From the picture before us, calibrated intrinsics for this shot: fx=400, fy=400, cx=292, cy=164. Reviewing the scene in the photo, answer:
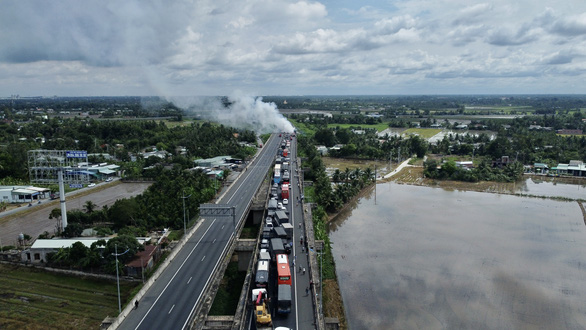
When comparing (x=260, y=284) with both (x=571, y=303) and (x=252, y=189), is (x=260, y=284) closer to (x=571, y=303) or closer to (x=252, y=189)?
(x=571, y=303)

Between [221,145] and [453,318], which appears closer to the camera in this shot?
[453,318]

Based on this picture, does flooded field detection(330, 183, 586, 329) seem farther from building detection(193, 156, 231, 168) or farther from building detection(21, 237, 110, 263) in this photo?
building detection(193, 156, 231, 168)

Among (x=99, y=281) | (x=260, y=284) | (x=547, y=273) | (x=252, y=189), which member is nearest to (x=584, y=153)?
(x=547, y=273)

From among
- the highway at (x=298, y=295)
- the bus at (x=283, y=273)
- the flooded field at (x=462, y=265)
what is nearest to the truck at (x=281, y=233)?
the highway at (x=298, y=295)

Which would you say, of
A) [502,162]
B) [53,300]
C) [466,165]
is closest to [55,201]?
[53,300]

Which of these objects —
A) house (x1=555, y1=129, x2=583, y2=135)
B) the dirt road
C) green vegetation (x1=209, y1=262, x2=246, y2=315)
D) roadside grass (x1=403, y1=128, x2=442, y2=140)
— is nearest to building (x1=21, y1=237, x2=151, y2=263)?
the dirt road

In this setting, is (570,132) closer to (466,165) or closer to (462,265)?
(466,165)
